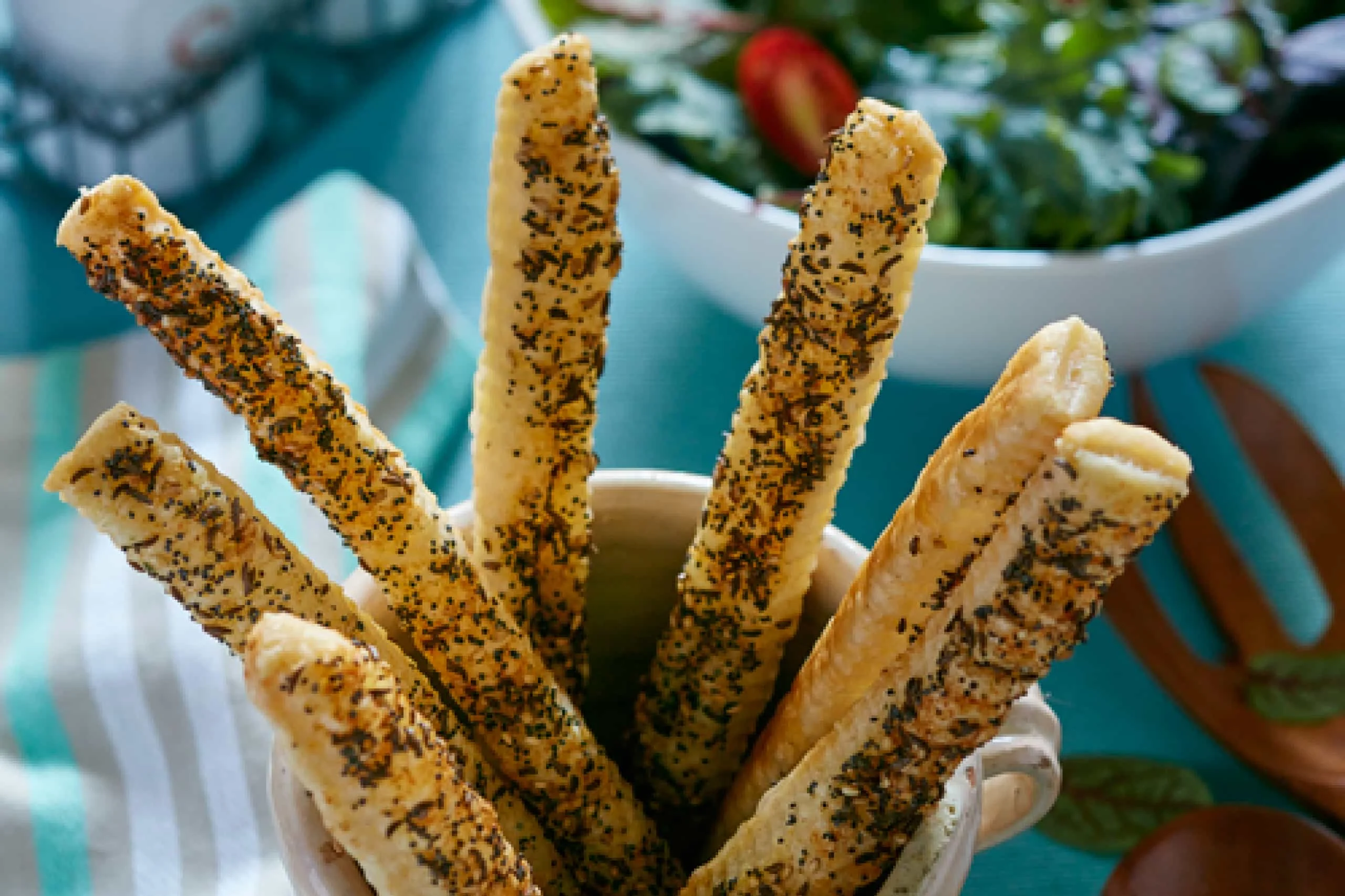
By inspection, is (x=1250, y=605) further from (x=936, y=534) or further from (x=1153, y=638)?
(x=936, y=534)

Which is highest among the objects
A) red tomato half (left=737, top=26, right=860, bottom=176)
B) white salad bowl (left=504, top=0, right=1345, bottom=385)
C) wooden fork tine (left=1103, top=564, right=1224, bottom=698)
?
red tomato half (left=737, top=26, right=860, bottom=176)

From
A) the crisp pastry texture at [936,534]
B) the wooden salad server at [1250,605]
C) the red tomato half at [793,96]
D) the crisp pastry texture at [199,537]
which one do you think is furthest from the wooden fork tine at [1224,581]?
the crisp pastry texture at [199,537]

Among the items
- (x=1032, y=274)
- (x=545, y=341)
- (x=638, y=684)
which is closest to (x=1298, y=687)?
(x=1032, y=274)

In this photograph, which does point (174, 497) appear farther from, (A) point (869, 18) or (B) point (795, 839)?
(A) point (869, 18)

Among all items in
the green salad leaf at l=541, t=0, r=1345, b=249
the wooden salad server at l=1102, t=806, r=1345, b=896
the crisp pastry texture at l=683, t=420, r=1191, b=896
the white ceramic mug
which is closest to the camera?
the crisp pastry texture at l=683, t=420, r=1191, b=896

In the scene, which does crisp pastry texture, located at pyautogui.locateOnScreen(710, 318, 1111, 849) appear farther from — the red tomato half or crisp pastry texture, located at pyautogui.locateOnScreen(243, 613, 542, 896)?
the red tomato half

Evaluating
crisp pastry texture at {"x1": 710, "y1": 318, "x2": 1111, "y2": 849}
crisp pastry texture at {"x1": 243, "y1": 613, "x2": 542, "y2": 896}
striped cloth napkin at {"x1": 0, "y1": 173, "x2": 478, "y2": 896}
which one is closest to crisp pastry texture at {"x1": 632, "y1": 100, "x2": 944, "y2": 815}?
crisp pastry texture at {"x1": 710, "y1": 318, "x2": 1111, "y2": 849}

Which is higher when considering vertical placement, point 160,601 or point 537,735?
point 537,735
